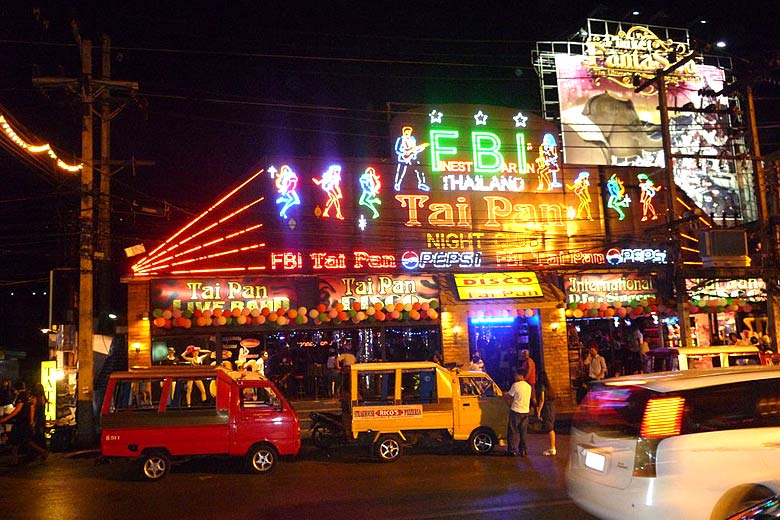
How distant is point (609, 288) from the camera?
22.3 m

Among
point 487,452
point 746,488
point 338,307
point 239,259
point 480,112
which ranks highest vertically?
point 480,112

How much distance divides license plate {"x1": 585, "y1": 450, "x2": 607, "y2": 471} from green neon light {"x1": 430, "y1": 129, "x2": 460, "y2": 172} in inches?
640

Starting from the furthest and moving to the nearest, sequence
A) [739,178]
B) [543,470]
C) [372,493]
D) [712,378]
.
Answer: [739,178] → [543,470] → [372,493] → [712,378]

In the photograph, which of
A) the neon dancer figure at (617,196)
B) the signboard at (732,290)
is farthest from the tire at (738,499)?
the neon dancer figure at (617,196)

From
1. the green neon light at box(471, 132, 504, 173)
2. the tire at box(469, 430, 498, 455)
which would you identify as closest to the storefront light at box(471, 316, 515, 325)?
the green neon light at box(471, 132, 504, 173)

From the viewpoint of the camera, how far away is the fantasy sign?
20.0 metres

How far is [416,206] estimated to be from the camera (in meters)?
21.5

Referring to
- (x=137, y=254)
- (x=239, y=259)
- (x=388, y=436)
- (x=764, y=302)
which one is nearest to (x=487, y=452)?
(x=388, y=436)

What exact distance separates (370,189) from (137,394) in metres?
11.4

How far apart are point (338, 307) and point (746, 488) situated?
48.0ft

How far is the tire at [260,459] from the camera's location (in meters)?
11.8

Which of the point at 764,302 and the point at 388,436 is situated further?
the point at 764,302

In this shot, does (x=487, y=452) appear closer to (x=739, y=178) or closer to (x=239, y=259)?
(x=239, y=259)

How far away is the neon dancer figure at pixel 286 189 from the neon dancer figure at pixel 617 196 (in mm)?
11155
